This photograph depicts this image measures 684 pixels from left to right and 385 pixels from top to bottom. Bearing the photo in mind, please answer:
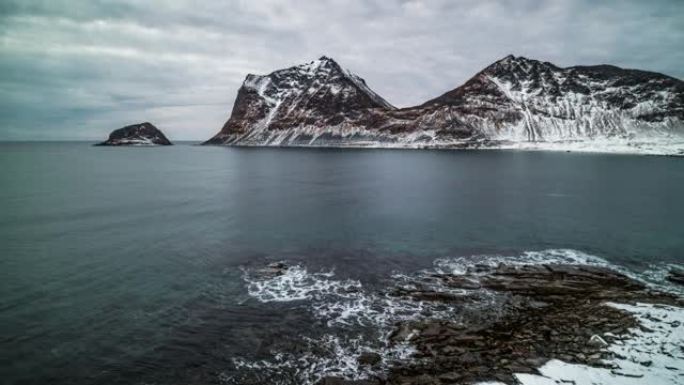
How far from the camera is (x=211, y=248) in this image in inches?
1364

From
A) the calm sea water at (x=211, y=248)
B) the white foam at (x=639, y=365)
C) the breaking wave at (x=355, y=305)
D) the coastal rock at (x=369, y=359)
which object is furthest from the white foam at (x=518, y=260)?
the coastal rock at (x=369, y=359)

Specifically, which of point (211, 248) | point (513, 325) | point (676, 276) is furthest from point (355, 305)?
point (676, 276)

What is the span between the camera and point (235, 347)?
1816 cm

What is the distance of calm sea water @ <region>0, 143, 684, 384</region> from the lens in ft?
59.1

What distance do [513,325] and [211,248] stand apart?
26.1 metres

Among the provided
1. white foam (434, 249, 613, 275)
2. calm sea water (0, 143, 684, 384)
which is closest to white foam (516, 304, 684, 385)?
white foam (434, 249, 613, 275)

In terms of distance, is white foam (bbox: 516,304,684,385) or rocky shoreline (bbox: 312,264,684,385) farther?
rocky shoreline (bbox: 312,264,684,385)

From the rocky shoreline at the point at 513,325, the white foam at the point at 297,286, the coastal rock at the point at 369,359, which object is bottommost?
the coastal rock at the point at 369,359

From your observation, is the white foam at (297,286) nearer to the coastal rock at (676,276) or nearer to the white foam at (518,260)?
the white foam at (518,260)

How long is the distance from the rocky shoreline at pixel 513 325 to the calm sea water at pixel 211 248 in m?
5.00

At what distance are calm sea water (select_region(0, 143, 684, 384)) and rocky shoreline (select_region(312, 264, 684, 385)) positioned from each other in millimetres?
4998

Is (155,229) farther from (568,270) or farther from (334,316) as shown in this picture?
(568,270)

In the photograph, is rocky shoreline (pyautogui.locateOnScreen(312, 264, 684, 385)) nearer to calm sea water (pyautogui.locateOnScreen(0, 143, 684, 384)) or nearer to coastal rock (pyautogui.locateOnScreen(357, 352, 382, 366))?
coastal rock (pyautogui.locateOnScreen(357, 352, 382, 366))

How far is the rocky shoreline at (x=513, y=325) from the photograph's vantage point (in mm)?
15820
